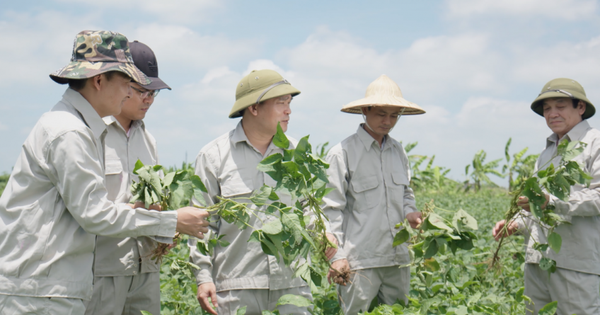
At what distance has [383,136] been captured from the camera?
11.2 ft

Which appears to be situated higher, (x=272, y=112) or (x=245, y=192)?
(x=272, y=112)

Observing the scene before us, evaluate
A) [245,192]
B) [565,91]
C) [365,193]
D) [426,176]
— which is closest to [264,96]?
[245,192]

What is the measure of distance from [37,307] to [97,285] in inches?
22.9

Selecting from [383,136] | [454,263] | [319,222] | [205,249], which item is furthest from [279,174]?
[454,263]

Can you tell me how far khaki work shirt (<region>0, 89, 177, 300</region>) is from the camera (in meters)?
1.92

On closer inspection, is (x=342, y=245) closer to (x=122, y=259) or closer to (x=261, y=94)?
(x=261, y=94)

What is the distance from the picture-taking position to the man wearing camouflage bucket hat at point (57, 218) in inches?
75.5

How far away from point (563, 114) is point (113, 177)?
2821 millimetres

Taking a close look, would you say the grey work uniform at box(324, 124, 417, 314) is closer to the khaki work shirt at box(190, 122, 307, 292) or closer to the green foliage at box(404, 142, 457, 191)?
the khaki work shirt at box(190, 122, 307, 292)

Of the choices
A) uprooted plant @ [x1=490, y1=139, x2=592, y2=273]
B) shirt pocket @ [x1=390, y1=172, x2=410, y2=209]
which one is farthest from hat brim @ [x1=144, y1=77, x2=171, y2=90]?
uprooted plant @ [x1=490, y1=139, x2=592, y2=273]

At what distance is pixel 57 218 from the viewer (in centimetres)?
196

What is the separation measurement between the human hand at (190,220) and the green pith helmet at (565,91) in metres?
2.45

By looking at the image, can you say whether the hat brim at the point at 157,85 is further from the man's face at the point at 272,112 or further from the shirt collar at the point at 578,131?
the shirt collar at the point at 578,131

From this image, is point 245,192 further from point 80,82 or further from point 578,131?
point 578,131
